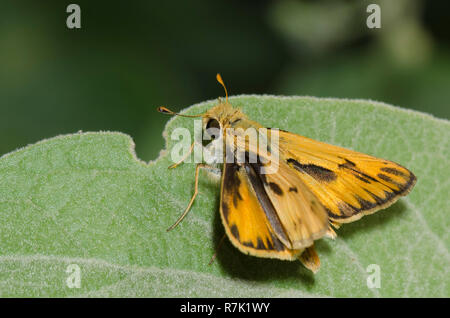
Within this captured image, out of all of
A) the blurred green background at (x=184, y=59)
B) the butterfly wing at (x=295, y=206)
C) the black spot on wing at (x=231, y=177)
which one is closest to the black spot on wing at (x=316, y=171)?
the butterfly wing at (x=295, y=206)

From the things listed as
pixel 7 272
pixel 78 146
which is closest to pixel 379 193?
pixel 78 146

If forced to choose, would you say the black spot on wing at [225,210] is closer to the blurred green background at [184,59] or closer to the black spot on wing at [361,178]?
the black spot on wing at [361,178]

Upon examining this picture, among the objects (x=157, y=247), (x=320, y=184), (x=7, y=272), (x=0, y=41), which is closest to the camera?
(x=7, y=272)

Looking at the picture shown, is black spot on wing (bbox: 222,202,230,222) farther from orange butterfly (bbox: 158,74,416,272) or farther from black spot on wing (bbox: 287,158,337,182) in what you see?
→ black spot on wing (bbox: 287,158,337,182)

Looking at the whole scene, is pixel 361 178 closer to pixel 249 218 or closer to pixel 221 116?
pixel 249 218

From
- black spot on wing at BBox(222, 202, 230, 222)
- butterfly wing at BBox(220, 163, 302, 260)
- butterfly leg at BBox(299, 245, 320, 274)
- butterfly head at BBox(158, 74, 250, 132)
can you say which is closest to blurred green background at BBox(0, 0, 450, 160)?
butterfly head at BBox(158, 74, 250, 132)

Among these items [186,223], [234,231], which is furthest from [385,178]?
[186,223]
